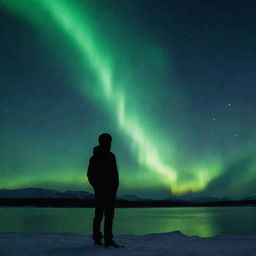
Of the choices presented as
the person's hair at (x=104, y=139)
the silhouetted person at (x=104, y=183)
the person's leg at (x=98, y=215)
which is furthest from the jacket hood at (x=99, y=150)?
the person's leg at (x=98, y=215)

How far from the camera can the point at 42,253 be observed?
5.95 m

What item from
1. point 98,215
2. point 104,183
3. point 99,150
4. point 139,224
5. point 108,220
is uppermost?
point 139,224

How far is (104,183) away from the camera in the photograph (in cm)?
714

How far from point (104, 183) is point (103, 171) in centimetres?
27

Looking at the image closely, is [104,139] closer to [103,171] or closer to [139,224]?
[103,171]

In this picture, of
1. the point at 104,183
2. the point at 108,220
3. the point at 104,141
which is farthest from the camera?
the point at 104,141

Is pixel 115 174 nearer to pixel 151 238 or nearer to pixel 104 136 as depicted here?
pixel 104 136

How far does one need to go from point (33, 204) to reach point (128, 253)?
Answer: 19323 centimetres

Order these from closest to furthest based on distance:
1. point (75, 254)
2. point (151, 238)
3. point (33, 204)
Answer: point (75, 254) → point (151, 238) → point (33, 204)

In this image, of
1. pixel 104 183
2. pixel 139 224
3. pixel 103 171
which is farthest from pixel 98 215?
pixel 139 224

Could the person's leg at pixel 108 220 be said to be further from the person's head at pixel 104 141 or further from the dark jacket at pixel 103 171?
the person's head at pixel 104 141

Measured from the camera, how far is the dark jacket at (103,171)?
7.14 meters

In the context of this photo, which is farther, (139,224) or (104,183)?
(139,224)

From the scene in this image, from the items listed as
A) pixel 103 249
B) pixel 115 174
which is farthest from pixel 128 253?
pixel 115 174
